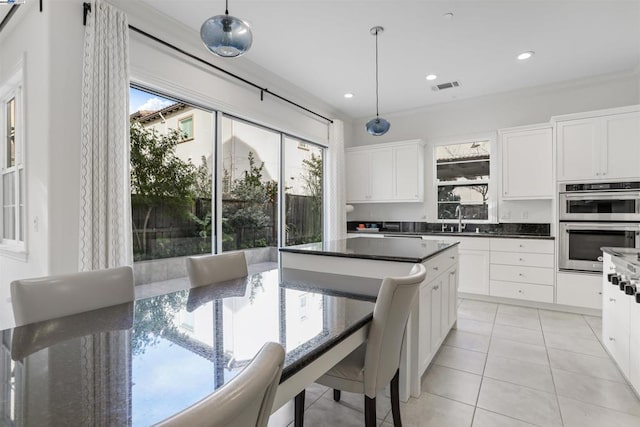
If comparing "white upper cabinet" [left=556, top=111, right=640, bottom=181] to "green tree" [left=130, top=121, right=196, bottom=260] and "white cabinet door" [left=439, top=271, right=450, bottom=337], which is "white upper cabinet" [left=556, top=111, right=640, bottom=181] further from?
"green tree" [left=130, top=121, right=196, bottom=260]

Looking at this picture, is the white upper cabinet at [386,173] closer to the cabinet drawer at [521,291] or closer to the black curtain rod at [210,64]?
the black curtain rod at [210,64]

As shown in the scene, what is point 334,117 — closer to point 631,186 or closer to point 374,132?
point 374,132

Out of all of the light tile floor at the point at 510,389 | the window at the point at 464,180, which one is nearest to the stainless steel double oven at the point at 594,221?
the light tile floor at the point at 510,389

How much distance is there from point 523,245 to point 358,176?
2.68 m

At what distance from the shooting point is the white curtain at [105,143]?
2.28m

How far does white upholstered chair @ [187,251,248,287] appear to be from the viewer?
1874 millimetres

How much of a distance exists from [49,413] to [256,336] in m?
0.55

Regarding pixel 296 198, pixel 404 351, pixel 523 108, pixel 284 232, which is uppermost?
pixel 523 108

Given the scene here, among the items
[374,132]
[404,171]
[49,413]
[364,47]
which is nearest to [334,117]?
[404,171]

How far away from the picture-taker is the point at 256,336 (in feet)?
3.58

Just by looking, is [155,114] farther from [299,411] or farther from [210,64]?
[299,411]

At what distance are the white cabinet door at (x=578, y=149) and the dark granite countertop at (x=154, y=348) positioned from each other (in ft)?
12.3

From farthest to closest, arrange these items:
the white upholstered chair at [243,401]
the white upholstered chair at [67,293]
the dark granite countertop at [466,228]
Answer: the dark granite countertop at [466,228]
the white upholstered chair at [67,293]
the white upholstered chair at [243,401]

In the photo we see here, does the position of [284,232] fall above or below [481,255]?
above
